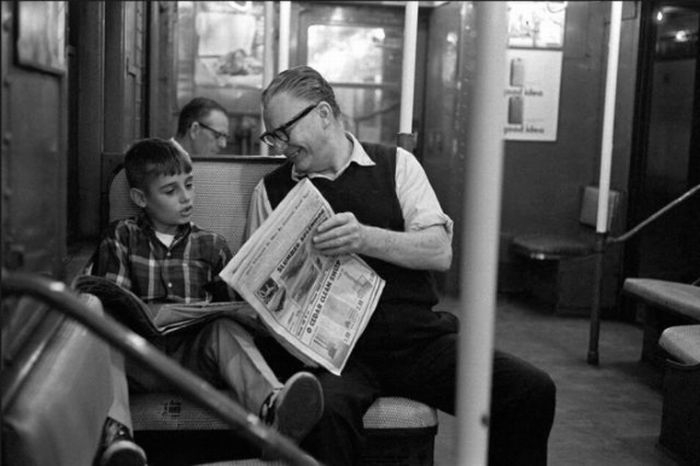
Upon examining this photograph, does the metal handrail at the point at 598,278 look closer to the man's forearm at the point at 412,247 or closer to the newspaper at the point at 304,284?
the man's forearm at the point at 412,247

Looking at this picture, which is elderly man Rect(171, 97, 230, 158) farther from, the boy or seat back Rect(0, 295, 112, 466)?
seat back Rect(0, 295, 112, 466)

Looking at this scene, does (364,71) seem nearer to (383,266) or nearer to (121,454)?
(383,266)

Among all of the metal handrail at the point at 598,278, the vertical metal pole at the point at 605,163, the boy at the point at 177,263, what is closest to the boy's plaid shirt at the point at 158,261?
the boy at the point at 177,263

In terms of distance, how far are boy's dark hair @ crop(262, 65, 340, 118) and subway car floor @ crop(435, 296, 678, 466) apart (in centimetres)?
75

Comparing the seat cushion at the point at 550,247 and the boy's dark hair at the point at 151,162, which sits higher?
the boy's dark hair at the point at 151,162

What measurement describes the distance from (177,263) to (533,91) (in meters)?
4.61

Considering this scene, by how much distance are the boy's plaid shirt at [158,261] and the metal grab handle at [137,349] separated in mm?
1252

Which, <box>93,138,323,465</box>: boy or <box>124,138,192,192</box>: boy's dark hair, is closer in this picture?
<box>93,138,323,465</box>: boy

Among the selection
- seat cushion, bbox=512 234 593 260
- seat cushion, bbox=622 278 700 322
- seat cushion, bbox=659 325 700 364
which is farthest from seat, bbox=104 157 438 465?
seat cushion, bbox=512 234 593 260

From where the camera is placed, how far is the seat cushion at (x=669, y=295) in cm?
414

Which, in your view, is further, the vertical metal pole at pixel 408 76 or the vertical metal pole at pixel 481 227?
the vertical metal pole at pixel 408 76

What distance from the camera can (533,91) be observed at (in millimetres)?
6766

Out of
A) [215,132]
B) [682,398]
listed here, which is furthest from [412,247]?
[215,132]

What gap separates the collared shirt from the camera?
263cm
